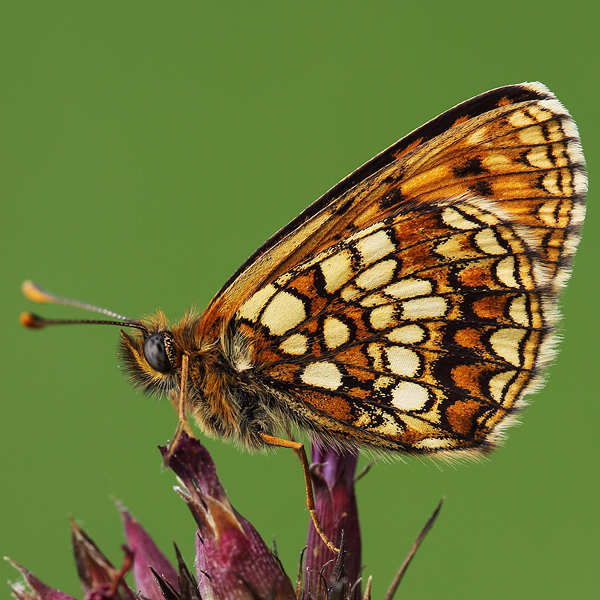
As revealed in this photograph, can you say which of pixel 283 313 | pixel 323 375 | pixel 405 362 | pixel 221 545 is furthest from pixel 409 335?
pixel 221 545

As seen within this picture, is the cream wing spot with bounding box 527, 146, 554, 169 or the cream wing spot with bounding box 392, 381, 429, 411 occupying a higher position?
the cream wing spot with bounding box 527, 146, 554, 169

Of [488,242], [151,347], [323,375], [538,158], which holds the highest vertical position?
[538,158]

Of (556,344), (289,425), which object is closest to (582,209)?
(556,344)

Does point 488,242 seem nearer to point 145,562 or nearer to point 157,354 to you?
point 157,354

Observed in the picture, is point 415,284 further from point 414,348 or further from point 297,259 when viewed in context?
point 297,259

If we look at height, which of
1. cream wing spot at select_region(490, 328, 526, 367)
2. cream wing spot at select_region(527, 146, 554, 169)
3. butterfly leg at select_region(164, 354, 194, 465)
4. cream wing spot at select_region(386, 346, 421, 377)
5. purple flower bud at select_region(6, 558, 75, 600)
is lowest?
purple flower bud at select_region(6, 558, 75, 600)

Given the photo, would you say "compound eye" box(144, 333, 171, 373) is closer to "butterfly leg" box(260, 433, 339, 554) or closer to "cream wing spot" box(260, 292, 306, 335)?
"cream wing spot" box(260, 292, 306, 335)

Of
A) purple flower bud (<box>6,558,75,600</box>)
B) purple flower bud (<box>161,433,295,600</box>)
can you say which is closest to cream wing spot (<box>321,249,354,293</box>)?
purple flower bud (<box>161,433,295,600</box>)
